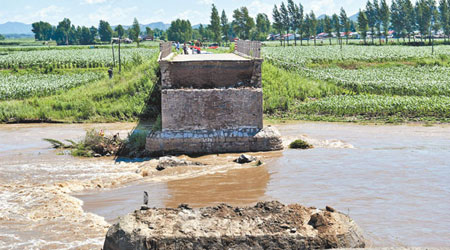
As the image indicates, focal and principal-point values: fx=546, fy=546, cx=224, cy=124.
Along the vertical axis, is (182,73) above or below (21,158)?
above

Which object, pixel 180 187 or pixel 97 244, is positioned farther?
→ pixel 180 187

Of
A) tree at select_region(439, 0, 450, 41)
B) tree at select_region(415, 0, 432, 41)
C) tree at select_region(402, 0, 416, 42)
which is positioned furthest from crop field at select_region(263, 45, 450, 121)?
tree at select_region(439, 0, 450, 41)

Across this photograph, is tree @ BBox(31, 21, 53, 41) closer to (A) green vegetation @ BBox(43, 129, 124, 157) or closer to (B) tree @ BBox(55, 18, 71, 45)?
(B) tree @ BBox(55, 18, 71, 45)

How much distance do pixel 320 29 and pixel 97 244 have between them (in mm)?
167594

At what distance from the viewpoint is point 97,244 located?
9367 millimetres

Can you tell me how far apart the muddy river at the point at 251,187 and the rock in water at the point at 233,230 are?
1481 millimetres

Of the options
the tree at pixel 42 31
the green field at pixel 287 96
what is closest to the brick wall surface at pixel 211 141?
the green field at pixel 287 96

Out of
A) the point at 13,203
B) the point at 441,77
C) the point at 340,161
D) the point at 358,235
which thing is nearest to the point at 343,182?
the point at 340,161

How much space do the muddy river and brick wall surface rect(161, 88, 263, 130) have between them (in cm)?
135

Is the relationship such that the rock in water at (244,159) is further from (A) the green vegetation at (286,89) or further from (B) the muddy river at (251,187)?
(A) the green vegetation at (286,89)

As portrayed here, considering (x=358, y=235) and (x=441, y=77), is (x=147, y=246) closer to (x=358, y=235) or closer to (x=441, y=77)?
(x=358, y=235)

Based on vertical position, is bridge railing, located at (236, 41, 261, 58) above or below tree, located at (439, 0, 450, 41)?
below

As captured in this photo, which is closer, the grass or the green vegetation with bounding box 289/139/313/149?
the green vegetation with bounding box 289/139/313/149

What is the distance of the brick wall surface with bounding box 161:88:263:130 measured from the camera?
17625mm
